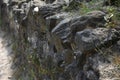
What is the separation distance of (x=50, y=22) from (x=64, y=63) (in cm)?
116

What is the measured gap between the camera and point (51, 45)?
248 inches

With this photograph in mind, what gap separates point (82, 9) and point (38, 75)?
8.30ft

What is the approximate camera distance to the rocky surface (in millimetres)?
4098

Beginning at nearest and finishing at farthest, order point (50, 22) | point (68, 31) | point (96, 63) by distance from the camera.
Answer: point (96, 63) < point (68, 31) < point (50, 22)

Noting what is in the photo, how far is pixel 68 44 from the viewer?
516 centimetres

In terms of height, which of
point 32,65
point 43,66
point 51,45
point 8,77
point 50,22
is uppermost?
point 50,22

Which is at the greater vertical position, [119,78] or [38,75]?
[119,78]

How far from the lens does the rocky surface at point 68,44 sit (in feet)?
13.4

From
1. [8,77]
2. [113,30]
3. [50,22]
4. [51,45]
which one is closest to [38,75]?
[51,45]

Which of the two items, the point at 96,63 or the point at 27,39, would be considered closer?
the point at 96,63

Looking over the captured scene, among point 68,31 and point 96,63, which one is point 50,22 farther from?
point 96,63

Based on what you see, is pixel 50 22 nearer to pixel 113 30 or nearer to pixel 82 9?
pixel 82 9

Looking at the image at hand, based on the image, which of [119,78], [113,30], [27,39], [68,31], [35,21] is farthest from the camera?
[27,39]

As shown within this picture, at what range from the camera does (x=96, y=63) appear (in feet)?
13.3
